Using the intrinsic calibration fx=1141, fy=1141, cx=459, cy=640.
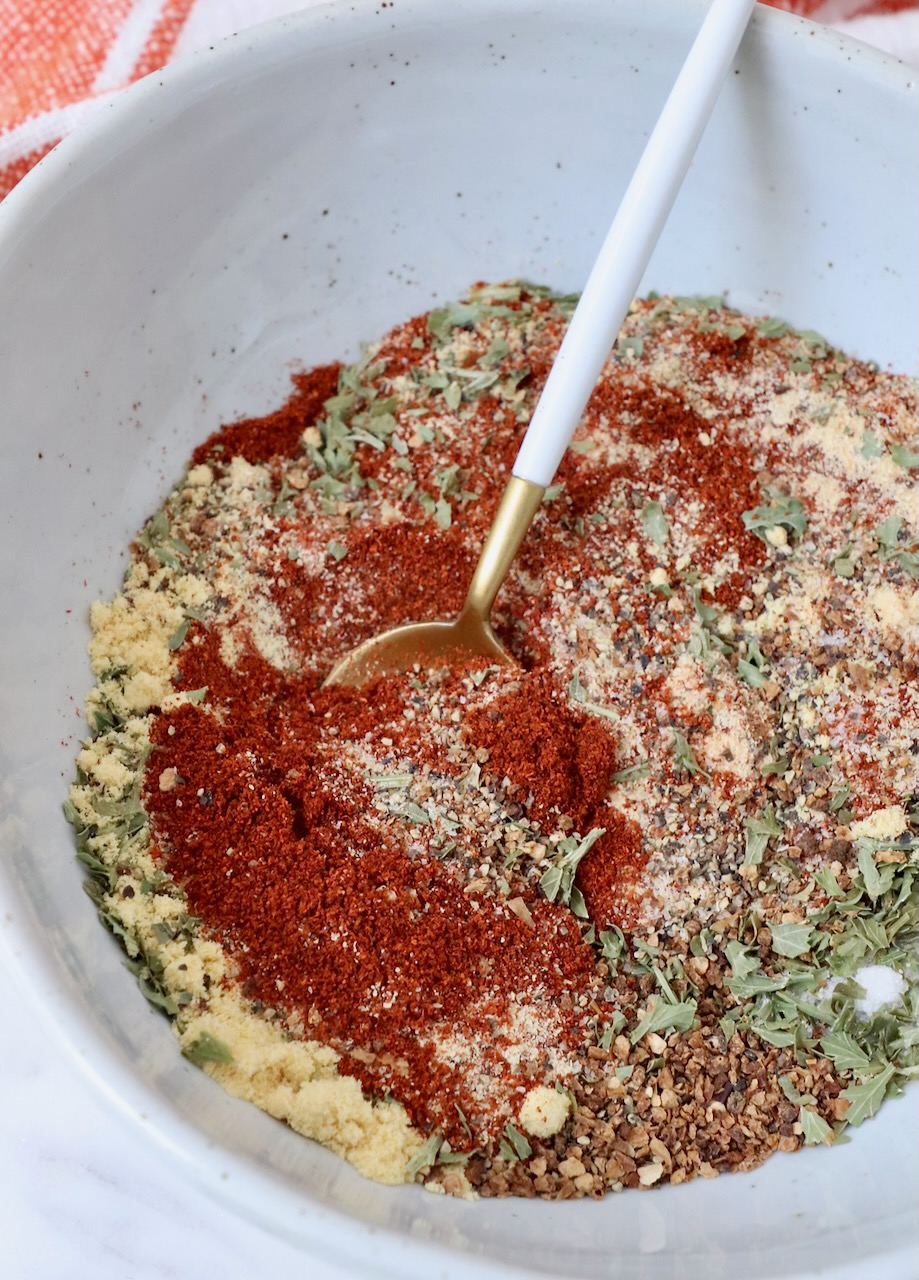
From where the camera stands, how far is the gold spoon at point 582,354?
52.1 inches

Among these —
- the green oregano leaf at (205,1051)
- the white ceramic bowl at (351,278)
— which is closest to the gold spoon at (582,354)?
the white ceramic bowl at (351,278)

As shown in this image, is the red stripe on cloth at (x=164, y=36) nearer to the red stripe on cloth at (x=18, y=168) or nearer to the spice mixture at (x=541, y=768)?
the red stripe on cloth at (x=18, y=168)

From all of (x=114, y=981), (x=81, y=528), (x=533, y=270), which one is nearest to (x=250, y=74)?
Result: (x=533, y=270)

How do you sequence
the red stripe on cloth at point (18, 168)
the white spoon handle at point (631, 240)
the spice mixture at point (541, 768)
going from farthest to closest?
the red stripe on cloth at point (18, 168)
the white spoon handle at point (631, 240)
the spice mixture at point (541, 768)

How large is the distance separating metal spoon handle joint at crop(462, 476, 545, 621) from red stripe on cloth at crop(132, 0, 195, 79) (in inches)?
35.7

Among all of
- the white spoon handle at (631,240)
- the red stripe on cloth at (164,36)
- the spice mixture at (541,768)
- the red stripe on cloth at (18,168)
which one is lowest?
the spice mixture at (541,768)

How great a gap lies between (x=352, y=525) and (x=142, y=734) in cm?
38

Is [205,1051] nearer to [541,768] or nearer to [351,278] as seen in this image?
[541,768]

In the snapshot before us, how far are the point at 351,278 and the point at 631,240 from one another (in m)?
0.43

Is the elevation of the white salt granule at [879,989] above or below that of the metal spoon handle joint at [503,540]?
below

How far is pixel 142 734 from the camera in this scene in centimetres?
132

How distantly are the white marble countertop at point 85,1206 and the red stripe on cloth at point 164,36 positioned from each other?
1357 mm

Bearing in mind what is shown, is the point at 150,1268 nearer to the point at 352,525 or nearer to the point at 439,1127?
the point at 439,1127

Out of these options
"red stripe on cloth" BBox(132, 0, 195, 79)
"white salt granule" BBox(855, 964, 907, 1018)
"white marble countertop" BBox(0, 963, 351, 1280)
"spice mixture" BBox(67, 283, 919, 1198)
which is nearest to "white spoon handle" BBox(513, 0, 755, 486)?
"spice mixture" BBox(67, 283, 919, 1198)
